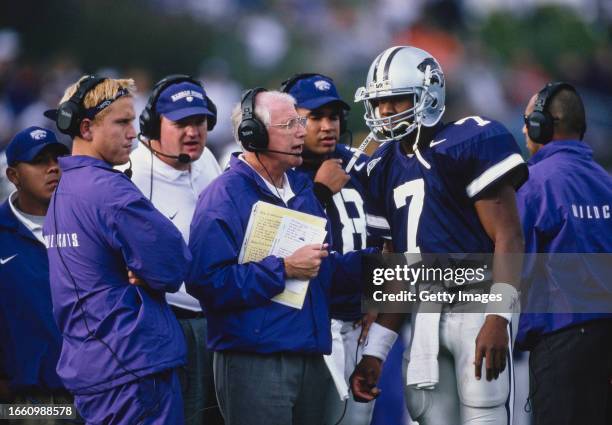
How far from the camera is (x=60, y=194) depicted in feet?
13.3

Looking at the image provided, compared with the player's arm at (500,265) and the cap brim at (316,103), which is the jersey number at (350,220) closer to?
the cap brim at (316,103)

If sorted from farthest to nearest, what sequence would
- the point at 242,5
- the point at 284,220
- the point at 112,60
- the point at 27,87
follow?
the point at 242,5
the point at 112,60
the point at 27,87
the point at 284,220

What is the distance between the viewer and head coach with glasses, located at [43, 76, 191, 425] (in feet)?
12.6

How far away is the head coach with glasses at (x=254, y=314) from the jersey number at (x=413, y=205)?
34cm

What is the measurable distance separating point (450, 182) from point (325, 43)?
A: 7.06 m

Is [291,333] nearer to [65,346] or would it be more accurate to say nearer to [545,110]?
[65,346]

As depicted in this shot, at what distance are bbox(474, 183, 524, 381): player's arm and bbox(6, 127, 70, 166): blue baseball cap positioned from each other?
6.77ft

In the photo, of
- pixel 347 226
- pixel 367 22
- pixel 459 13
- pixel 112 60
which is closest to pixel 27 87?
pixel 112 60

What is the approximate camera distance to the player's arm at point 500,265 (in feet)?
13.0

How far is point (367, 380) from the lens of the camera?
4.39m

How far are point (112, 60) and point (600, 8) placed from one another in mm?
5004

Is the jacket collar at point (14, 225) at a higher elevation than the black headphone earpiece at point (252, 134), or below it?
below

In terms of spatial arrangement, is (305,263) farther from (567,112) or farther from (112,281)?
(567,112)

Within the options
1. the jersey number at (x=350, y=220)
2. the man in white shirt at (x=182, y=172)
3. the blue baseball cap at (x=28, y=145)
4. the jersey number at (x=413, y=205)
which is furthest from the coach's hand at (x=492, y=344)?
the blue baseball cap at (x=28, y=145)
